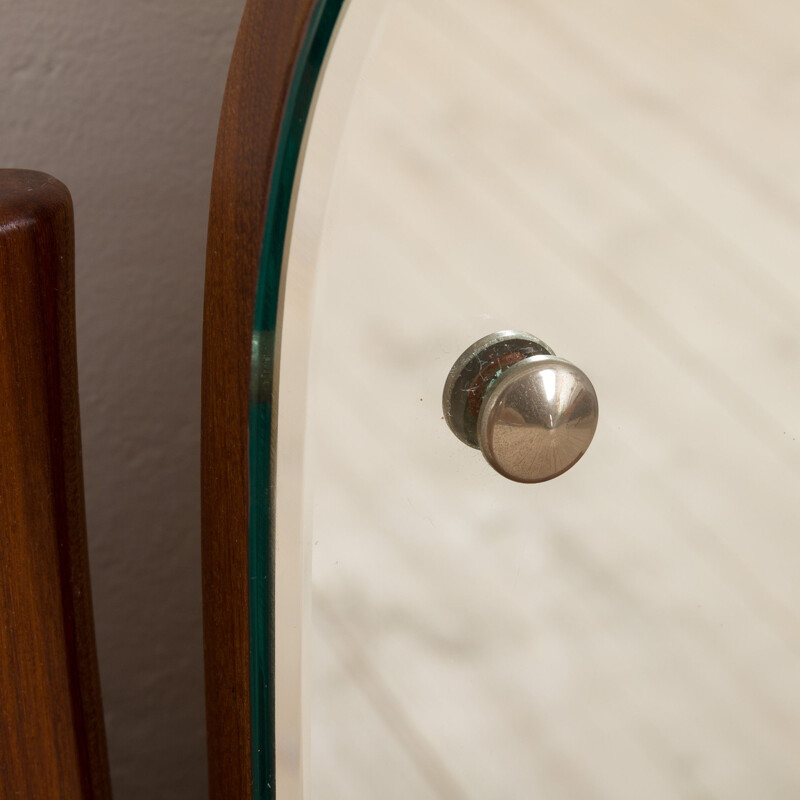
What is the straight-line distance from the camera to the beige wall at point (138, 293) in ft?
1.61

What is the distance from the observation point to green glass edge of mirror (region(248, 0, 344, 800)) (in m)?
0.22

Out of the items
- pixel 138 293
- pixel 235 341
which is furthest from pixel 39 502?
pixel 138 293

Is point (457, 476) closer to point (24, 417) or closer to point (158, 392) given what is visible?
point (24, 417)

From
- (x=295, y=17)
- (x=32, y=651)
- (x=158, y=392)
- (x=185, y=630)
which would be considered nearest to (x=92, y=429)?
(x=158, y=392)

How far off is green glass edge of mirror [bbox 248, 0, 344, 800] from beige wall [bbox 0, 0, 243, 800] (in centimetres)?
31

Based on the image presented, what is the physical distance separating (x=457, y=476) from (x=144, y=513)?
1.09 ft

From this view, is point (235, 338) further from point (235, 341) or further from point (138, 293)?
point (138, 293)

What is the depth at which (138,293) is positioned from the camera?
53cm

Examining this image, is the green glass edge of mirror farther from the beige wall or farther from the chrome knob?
the beige wall

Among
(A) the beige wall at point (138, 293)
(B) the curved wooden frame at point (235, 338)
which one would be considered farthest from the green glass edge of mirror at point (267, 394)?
(A) the beige wall at point (138, 293)

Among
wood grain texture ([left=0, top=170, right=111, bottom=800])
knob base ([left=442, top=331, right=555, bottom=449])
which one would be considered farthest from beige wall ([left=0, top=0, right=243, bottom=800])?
knob base ([left=442, top=331, right=555, bottom=449])

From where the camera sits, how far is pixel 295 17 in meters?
0.22

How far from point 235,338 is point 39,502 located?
10 centimetres

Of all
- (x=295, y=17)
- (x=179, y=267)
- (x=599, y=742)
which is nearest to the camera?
(x=295, y=17)
